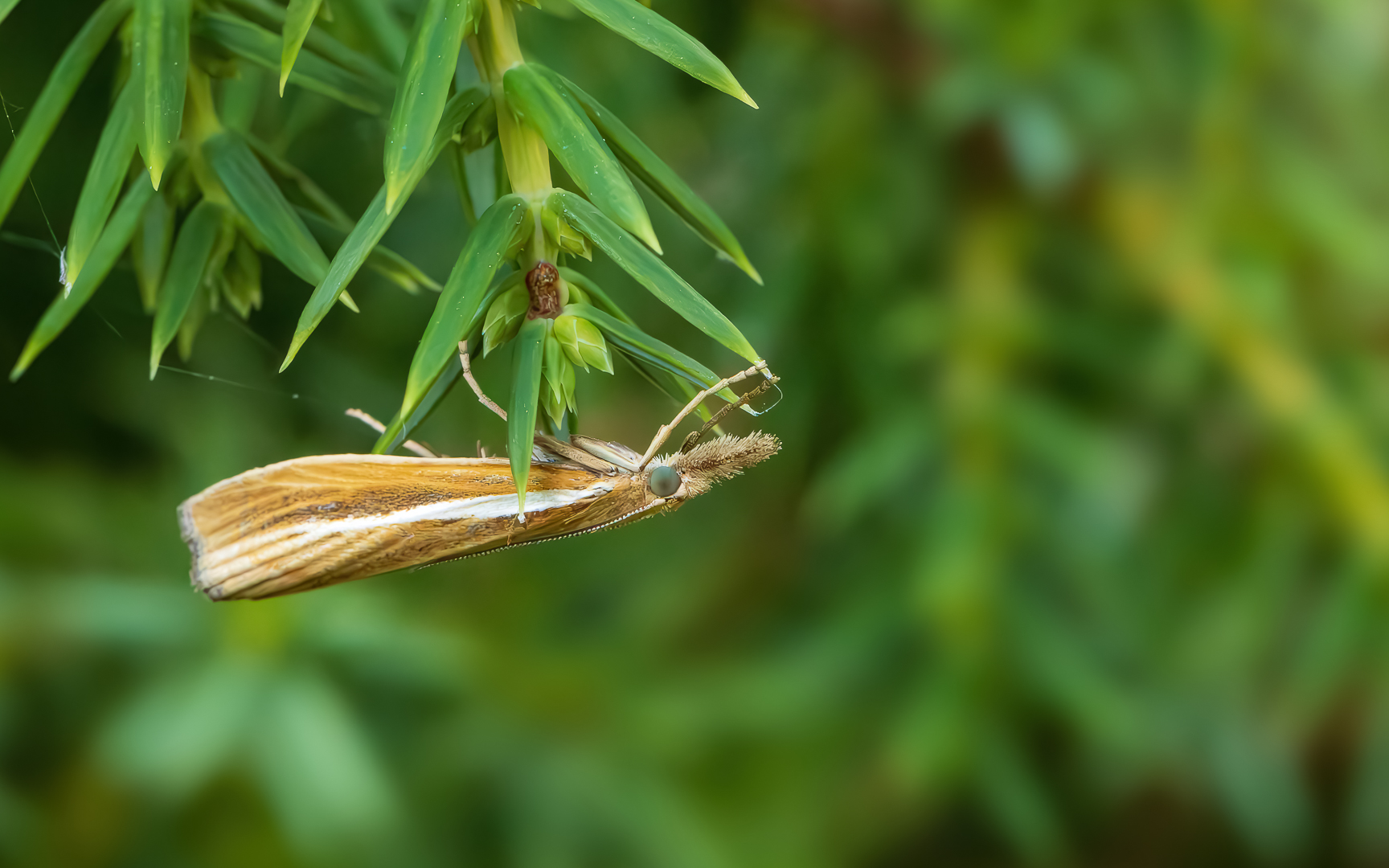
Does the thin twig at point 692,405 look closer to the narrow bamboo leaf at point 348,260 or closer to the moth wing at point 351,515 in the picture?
the moth wing at point 351,515

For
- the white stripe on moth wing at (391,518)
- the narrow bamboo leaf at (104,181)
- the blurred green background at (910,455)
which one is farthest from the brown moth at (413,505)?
the blurred green background at (910,455)

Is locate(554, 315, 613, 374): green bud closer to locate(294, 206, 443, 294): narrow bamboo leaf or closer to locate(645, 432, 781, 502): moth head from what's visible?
locate(294, 206, 443, 294): narrow bamboo leaf

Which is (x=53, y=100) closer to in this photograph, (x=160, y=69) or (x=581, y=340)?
(x=160, y=69)

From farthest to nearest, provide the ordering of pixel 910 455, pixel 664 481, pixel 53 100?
pixel 910 455 < pixel 664 481 < pixel 53 100

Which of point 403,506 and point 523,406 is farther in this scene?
point 403,506

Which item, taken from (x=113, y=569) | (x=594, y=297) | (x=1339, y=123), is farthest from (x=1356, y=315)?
(x=113, y=569)

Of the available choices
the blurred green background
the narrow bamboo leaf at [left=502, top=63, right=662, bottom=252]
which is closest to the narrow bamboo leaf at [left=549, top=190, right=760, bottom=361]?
the narrow bamboo leaf at [left=502, top=63, right=662, bottom=252]

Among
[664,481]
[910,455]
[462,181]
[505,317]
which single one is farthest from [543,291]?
[910,455]
